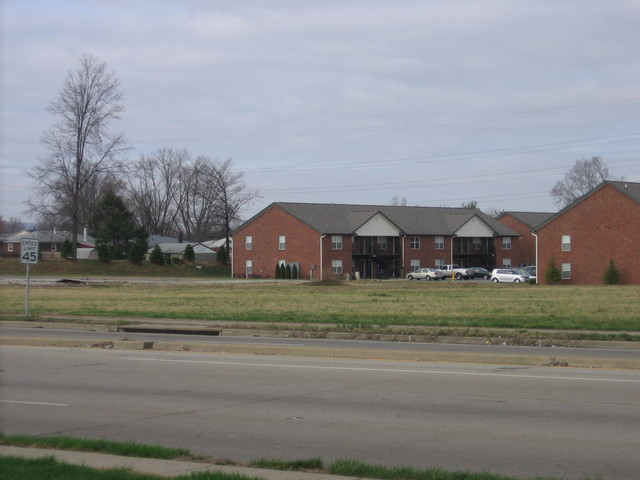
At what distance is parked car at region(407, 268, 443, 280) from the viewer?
81188mm

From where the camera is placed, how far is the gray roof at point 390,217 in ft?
280

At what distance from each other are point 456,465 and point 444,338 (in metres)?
13.8

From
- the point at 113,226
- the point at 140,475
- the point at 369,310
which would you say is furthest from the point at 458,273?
the point at 140,475

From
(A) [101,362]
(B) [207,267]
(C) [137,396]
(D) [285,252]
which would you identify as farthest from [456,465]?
(B) [207,267]

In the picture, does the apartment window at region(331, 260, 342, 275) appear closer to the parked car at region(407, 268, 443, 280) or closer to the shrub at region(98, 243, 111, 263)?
the parked car at region(407, 268, 443, 280)

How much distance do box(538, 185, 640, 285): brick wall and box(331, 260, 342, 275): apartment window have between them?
2201 cm

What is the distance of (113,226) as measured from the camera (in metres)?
91.4

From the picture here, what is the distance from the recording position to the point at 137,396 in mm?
12383

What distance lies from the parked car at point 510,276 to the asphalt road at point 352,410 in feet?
194

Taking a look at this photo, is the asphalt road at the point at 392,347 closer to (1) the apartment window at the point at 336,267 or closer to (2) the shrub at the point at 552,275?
(2) the shrub at the point at 552,275

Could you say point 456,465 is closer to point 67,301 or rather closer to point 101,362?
point 101,362

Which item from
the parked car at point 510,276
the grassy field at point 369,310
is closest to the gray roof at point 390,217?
the parked car at point 510,276

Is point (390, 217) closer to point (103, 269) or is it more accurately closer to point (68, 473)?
point (103, 269)

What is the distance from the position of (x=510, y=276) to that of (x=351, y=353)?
58652mm
